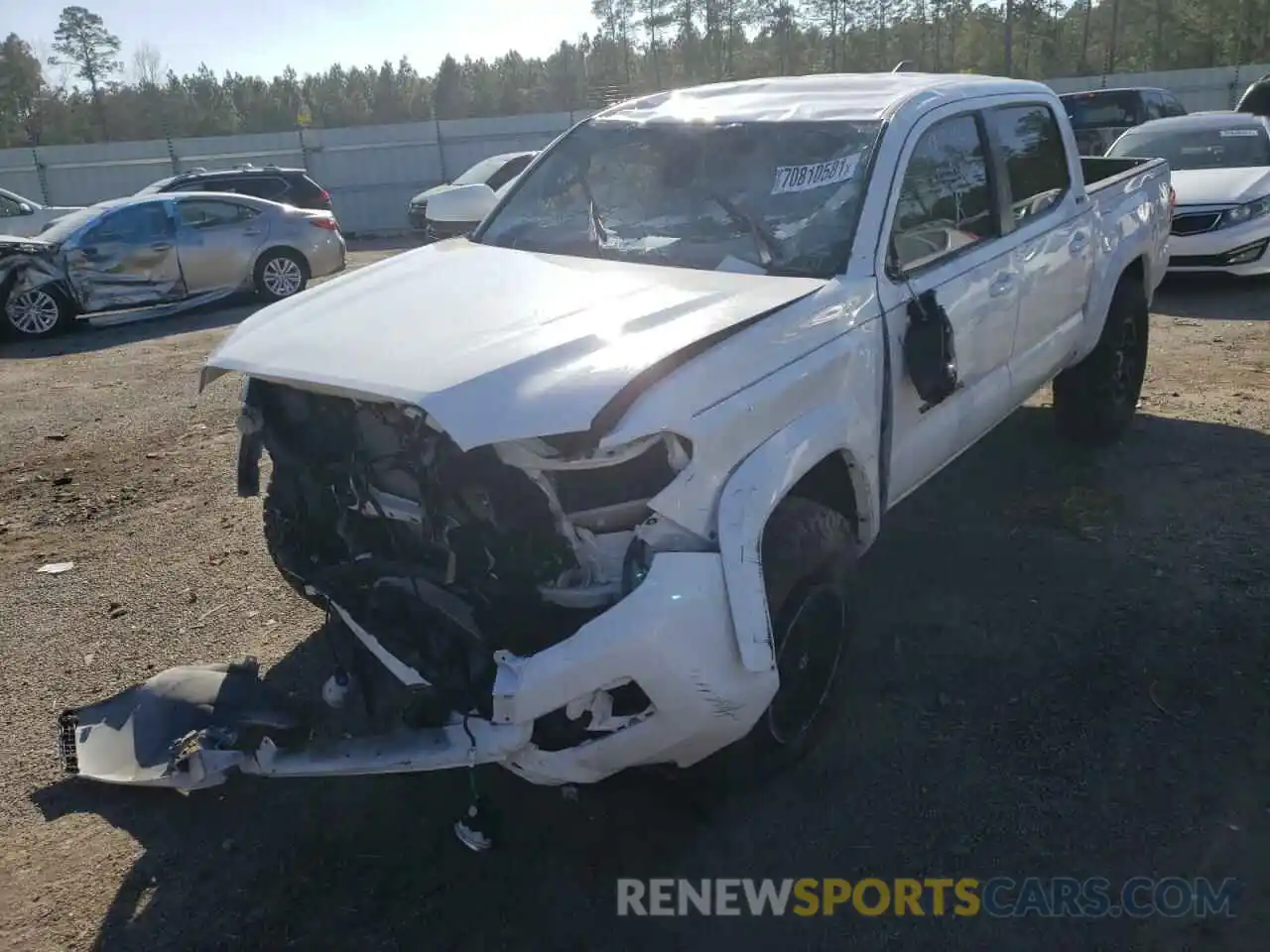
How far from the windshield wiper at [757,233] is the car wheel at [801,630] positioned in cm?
86

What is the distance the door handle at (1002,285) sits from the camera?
13.3 feet

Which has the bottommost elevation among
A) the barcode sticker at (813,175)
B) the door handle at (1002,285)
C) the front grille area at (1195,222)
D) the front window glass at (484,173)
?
the front grille area at (1195,222)

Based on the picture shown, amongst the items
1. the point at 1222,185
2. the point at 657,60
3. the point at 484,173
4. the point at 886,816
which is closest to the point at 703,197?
the point at 886,816

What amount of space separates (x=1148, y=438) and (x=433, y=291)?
178 inches

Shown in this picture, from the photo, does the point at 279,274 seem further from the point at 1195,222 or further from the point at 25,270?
the point at 1195,222

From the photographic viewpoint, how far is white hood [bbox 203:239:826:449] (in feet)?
8.27

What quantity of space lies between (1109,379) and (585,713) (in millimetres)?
4346

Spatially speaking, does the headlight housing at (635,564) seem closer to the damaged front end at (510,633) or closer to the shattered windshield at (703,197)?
the damaged front end at (510,633)

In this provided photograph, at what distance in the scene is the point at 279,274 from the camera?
12891mm

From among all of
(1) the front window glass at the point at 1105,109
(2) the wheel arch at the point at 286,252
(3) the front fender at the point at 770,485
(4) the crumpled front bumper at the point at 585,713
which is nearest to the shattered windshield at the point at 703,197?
(3) the front fender at the point at 770,485

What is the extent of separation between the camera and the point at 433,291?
3.44 meters

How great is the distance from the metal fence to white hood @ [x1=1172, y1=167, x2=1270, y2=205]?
1679cm

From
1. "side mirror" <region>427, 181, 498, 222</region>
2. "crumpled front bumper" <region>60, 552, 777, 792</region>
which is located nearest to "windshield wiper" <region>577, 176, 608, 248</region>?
"side mirror" <region>427, 181, 498, 222</region>

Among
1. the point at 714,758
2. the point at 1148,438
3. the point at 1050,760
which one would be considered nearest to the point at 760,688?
the point at 714,758
